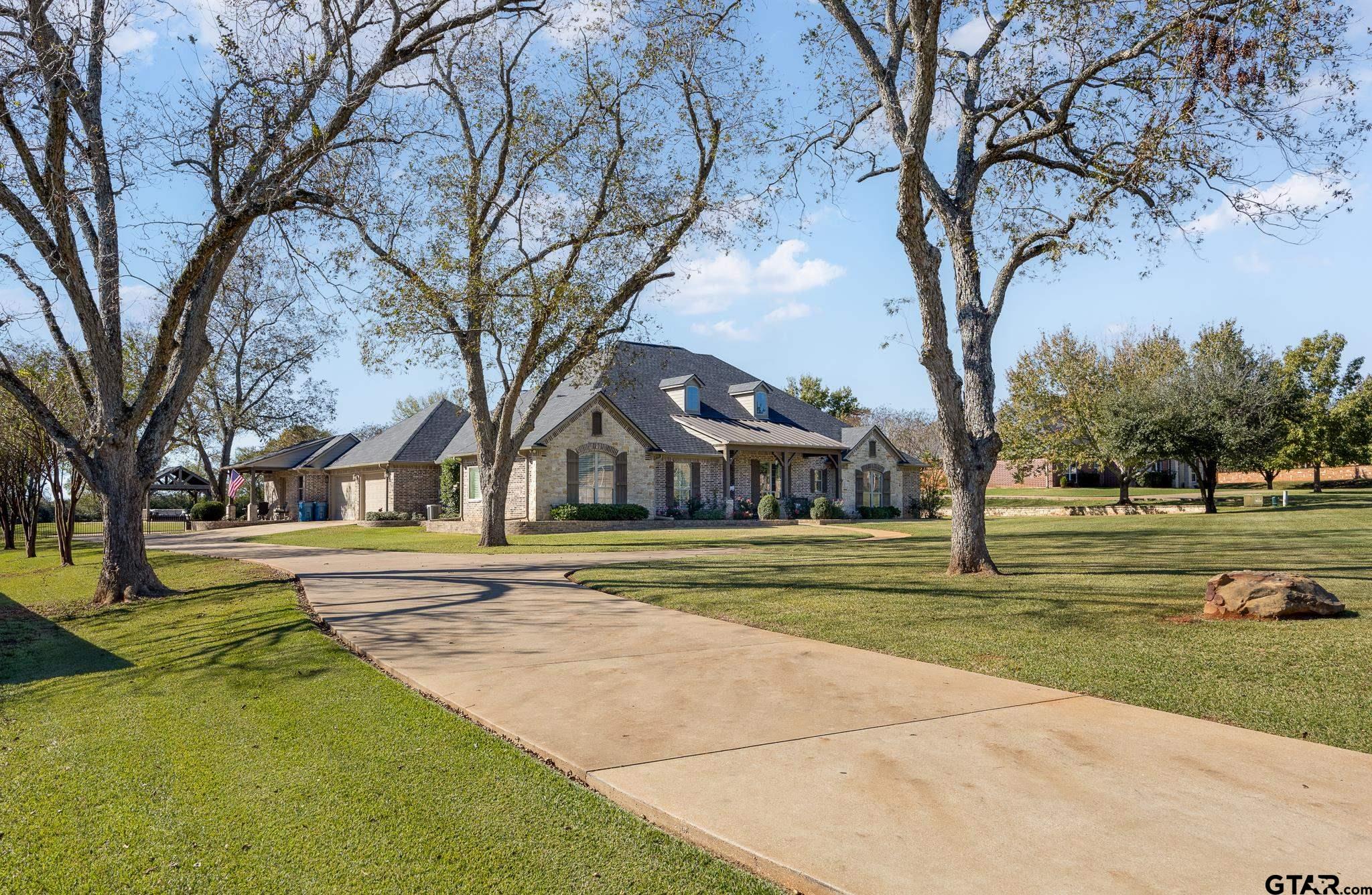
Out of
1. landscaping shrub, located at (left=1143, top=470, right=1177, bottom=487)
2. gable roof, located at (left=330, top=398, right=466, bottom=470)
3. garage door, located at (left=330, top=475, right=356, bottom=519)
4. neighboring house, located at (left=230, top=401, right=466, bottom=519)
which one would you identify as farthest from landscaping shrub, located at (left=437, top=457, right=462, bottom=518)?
landscaping shrub, located at (left=1143, top=470, right=1177, bottom=487)

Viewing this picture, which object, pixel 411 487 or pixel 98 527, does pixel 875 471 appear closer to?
pixel 411 487

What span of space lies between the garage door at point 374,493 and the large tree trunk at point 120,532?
23.7 meters

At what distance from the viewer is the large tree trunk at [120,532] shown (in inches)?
500

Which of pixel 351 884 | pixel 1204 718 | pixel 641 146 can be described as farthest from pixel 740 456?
pixel 351 884

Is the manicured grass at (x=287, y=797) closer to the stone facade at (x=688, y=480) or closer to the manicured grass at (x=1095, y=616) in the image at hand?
the manicured grass at (x=1095, y=616)

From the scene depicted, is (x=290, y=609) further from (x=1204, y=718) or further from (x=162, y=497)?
(x=162, y=497)

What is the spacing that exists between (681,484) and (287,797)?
2916cm

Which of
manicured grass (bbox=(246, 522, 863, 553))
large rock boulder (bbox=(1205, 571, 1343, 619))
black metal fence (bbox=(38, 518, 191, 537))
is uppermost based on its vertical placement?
large rock boulder (bbox=(1205, 571, 1343, 619))

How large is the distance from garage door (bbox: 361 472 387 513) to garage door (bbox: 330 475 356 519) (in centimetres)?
113

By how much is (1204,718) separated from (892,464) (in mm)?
35506

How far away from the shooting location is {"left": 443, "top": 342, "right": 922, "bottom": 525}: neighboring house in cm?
3011

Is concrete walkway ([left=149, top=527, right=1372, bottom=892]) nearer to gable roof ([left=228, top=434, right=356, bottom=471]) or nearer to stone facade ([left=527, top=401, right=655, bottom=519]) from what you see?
stone facade ([left=527, top=401, right=655, bottom=519])

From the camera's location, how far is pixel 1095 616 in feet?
28.9

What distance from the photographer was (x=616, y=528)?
2938 centimetres
